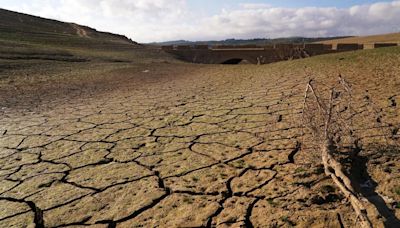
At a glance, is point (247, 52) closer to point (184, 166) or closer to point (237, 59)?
point (237, 59)

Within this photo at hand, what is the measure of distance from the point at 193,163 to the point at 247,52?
17486 mm

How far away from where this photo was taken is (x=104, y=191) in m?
2.33

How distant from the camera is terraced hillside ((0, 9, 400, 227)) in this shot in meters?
1.91

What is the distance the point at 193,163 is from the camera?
2664mm

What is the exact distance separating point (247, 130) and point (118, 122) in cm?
163

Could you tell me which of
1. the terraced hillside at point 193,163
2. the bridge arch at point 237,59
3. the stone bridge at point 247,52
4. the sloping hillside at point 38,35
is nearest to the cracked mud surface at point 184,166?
the terraced hillside at point 193,163

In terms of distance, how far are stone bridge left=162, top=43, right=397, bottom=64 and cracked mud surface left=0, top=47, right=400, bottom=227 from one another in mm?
10552

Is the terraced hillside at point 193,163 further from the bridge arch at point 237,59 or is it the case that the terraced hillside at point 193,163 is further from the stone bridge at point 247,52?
the bridge arch at point 237,59

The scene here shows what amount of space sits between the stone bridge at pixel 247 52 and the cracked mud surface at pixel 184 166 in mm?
10552

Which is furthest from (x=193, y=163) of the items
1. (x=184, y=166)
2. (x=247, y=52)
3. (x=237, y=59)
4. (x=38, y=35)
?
(x=38, y=35)

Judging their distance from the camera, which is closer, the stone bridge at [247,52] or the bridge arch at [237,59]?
the stone bridge at [247,52]

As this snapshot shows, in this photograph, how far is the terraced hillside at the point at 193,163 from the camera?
6.27 ft

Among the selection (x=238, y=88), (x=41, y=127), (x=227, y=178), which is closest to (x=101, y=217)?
(x=227, y=178)

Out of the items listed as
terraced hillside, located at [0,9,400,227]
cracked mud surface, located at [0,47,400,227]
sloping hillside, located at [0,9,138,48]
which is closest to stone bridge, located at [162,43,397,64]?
sloping hillside, located at [0,9,138,48]
